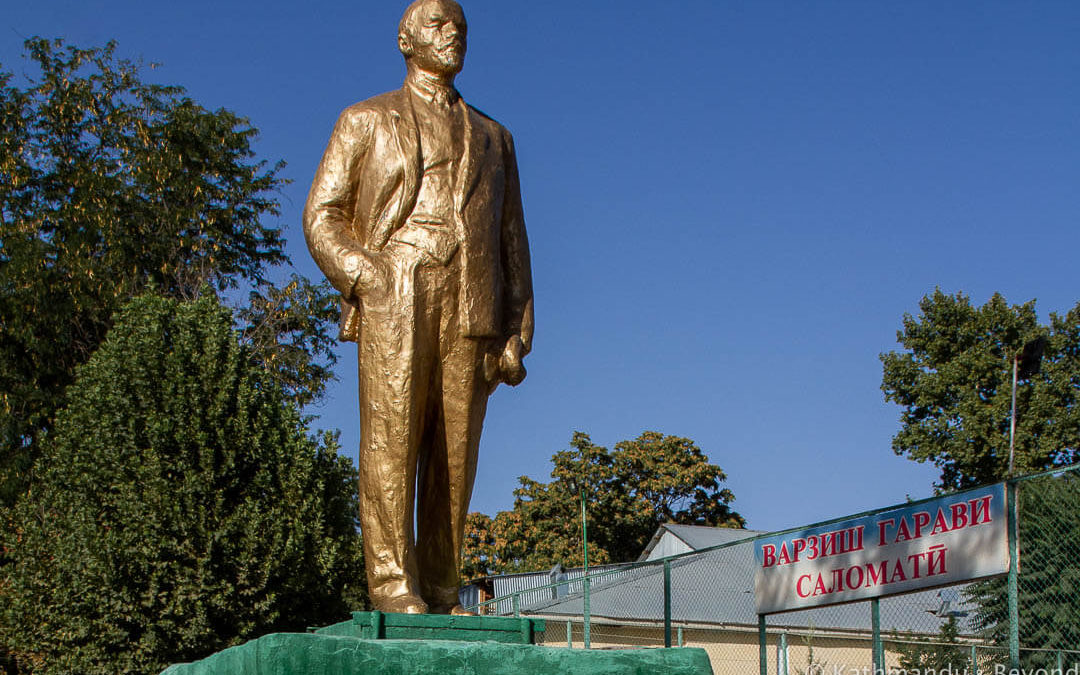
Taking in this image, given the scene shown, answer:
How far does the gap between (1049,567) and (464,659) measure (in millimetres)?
9628

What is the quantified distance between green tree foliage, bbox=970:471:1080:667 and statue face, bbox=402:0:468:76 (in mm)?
7595

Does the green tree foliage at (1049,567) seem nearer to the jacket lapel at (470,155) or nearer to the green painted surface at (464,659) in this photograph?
the jacket lapel at (470,155)

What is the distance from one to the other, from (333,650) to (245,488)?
1504 centimetres

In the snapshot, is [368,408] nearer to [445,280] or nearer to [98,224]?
[445,280]

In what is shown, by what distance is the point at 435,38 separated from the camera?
18.6 feet

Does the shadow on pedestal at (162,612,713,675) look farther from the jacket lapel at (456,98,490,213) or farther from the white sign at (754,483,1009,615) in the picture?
the white sign at (754,483,1009,615)

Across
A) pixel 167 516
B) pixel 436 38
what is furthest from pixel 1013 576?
pixel 167 516

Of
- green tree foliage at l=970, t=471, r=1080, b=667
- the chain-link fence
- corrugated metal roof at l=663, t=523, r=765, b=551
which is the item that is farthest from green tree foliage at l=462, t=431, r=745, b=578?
green tree foliage at l=970, t=471, r=1080, b=667

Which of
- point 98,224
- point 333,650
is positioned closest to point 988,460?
point 98,224

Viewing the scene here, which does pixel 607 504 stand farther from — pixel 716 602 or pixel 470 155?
pixel 470 155

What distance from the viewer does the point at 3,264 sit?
70.2ft

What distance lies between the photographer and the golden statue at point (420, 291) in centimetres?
523

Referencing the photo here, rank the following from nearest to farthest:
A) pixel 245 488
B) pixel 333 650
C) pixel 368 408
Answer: pixel 333 650
pixel 368 408
pixel 245 488

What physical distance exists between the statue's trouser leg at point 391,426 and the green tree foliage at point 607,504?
3664 centimetres
